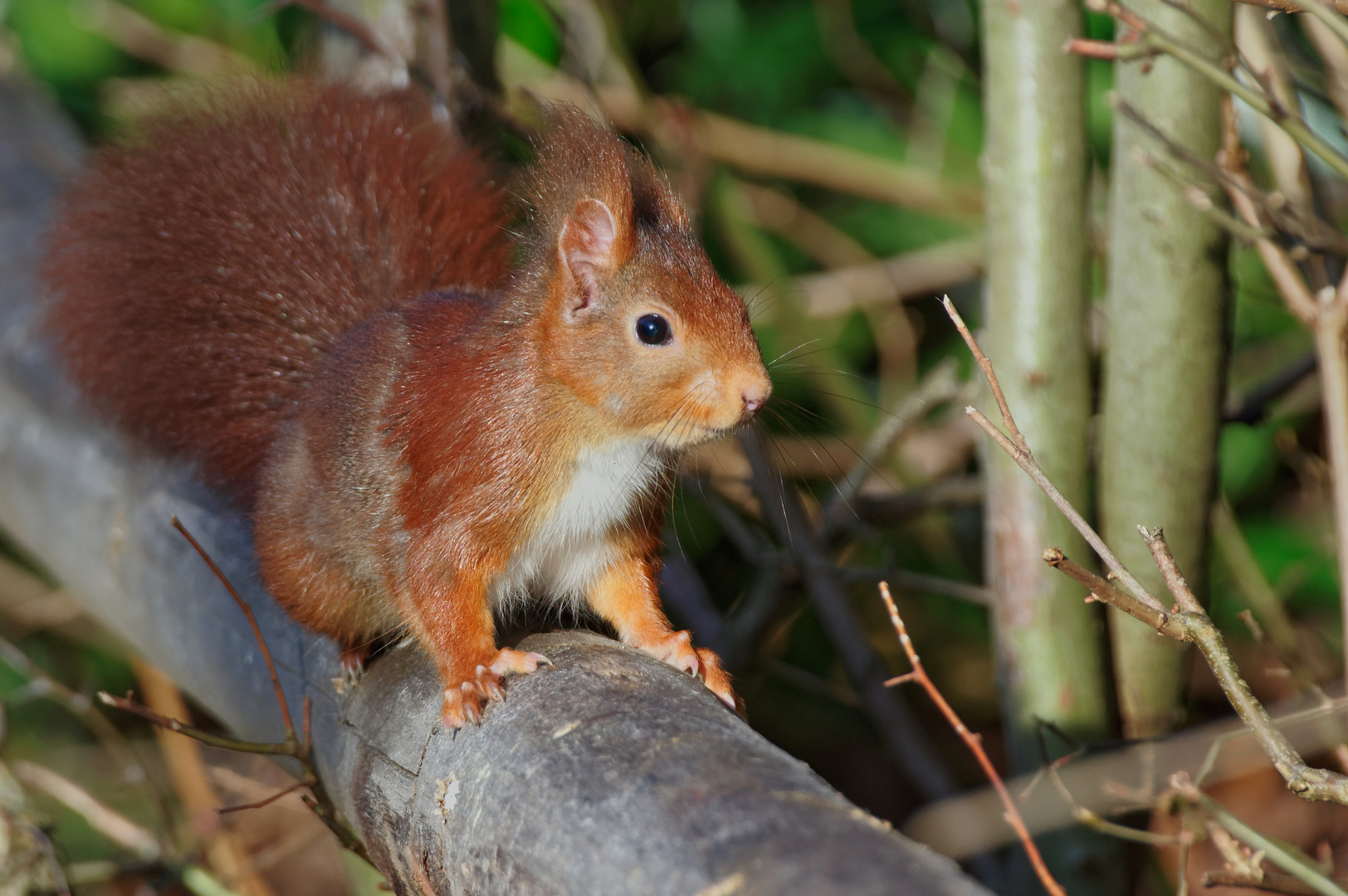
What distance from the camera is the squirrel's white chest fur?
1.29 m

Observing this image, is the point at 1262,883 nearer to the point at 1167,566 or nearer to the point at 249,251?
the point at 1167,566

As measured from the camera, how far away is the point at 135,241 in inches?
65.2

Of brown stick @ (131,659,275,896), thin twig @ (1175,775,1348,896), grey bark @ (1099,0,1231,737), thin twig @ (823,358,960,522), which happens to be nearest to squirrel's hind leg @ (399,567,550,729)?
thin twig @ (1175,775,1348,896)

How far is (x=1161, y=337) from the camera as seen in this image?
152 centimetres

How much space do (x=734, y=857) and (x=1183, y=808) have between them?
2.64 feet

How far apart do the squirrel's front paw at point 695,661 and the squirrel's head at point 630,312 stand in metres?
0.22

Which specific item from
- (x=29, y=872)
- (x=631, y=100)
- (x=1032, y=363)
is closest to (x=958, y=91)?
(x=631, y=100)

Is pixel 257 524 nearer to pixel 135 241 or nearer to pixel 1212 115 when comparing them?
pixel 135 241

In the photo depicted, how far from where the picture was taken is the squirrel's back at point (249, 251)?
1.55m

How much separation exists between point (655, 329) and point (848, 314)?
1516 millimetres

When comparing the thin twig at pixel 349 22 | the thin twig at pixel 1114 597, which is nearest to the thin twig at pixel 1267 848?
the thin twig at pixel 1114 597

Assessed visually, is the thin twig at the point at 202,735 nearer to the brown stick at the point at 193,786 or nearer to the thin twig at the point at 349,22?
the brown stick at the point at 193,786

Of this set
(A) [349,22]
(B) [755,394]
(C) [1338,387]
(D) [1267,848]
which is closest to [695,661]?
(B) [755,394]

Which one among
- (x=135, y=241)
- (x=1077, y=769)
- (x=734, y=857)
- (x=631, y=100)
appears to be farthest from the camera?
(x=631, y=100)
